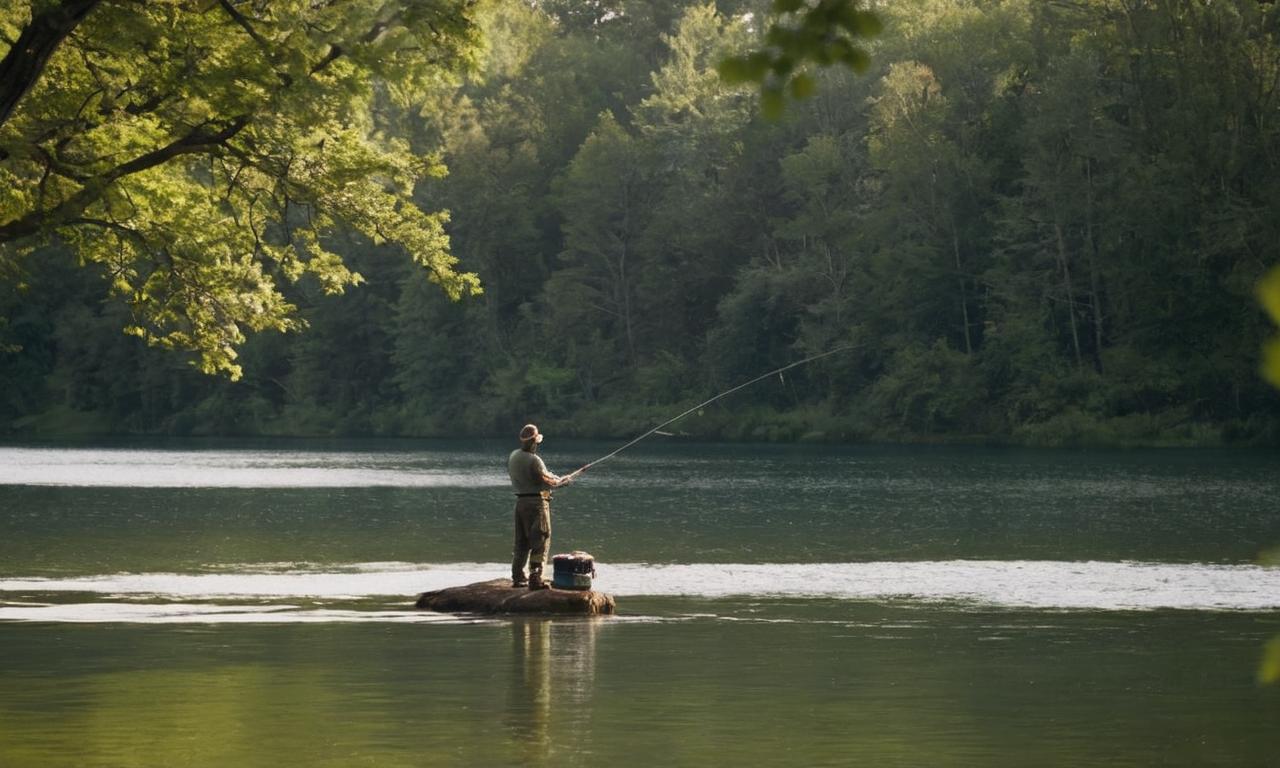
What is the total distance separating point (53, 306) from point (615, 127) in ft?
118

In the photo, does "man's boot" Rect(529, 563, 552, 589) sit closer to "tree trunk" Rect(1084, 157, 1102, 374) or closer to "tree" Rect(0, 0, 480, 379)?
"tree" Rect(0, 0, 480, 379)

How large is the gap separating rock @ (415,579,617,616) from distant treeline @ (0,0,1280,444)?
54.4m

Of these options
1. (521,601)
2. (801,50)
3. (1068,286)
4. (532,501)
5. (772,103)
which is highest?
(1068,286)

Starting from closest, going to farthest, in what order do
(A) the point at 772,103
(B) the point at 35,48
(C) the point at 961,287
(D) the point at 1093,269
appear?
1. (A) the point at 772,103
2. (B) the point at 35,48
3. (D) the point at 1093,269
4. (C) the point at 961,287

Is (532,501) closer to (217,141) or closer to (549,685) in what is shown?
(549,685)

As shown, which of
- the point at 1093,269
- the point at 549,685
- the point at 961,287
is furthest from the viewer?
the point at 961,287

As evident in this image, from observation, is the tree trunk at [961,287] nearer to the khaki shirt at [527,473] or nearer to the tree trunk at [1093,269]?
the tree trunk at [1093,269]

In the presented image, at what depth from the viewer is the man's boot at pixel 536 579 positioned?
20.9m

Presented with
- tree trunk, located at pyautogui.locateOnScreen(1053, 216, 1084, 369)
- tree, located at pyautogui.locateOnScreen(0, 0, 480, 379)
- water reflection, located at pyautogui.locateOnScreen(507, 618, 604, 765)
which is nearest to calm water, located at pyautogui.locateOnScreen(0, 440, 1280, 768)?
water reflection, located at pyautogui.locateOnScreen(507, 618, 604, 765)

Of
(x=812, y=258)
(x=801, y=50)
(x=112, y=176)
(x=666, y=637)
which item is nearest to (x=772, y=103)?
(x=801, y=50)

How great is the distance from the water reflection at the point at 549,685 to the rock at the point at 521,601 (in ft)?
0.60

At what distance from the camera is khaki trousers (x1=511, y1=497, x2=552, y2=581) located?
20.8 metres

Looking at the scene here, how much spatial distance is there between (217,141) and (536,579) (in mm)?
6338

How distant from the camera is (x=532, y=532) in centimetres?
2088
